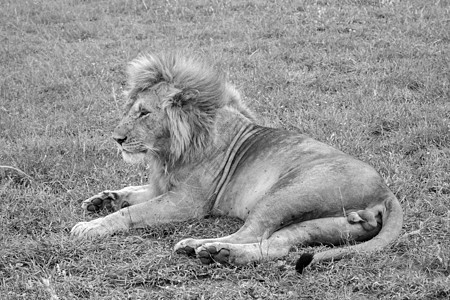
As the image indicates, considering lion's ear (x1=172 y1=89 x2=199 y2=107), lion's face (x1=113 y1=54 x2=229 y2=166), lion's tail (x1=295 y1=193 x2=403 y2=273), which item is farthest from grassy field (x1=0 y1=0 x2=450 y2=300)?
lion's ear (x1=172 y1=89 x2=199 y2=107)

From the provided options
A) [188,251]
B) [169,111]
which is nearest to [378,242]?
[188,251]

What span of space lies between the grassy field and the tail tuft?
8 centimetres

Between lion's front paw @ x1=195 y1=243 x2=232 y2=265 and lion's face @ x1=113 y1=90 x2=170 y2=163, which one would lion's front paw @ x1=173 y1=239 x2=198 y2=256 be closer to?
lion's front paw @ x1=195 y1=243 x2=232 y2=265

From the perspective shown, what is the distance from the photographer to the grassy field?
3.80 m

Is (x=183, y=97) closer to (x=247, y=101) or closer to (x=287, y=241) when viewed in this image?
(x=287, y=241)

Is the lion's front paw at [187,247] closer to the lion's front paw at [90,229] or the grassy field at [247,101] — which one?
the grassy field at [247,101]

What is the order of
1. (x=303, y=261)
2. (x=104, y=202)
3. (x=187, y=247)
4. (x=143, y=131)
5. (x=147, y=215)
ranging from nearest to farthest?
(x=303, y=261) < (x=187, y=247) < (x=147, y=215) < (x=143, y=131) < (x=104, y=202)

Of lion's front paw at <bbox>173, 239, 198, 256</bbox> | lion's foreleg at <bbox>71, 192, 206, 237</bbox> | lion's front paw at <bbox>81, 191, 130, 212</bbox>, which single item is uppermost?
lion's front paw at <bbox>173, 239, 198, 256</bbox>

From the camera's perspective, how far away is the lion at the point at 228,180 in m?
4.07

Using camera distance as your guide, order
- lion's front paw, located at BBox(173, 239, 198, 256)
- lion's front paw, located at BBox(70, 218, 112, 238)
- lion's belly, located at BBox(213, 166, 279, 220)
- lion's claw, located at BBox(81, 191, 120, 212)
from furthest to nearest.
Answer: lion's claw, located at BBox(81, 191, 120, 212), lion's belly, located at BBox(213, 166, 279, 220), lion's front paw, located at BBox(70, 218, 112, 238), lion's front paw, located at BBox(173, 239, 198, 256)

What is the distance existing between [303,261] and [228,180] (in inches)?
49.6

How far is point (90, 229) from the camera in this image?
440 cm

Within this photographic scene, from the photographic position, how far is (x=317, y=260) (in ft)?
12.6

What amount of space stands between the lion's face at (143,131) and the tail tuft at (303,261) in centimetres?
153
